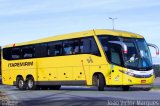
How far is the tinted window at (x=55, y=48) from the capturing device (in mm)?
29094

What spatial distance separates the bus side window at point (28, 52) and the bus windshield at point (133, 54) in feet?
24.9

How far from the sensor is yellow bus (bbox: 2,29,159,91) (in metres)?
25.1

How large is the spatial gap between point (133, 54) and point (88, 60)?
2.82m

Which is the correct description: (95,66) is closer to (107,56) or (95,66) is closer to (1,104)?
(107,56)

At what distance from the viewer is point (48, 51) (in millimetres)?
30234

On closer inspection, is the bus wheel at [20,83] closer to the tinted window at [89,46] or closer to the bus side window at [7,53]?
the bus side window at [7,53]

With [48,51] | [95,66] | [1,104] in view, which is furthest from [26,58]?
[1,104]

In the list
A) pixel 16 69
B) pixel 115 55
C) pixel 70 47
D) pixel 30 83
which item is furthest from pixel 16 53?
pixel 115 55

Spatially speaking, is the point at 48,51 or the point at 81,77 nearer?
the point at 81,77

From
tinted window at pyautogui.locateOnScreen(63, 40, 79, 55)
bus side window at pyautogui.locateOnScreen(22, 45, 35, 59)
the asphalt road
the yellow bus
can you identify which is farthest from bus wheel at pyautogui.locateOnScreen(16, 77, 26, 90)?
the asphalt road

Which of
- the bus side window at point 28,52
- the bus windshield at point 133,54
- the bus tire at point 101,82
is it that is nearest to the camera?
the bus windshield at point 133,54

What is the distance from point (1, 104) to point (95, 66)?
951 centimetres

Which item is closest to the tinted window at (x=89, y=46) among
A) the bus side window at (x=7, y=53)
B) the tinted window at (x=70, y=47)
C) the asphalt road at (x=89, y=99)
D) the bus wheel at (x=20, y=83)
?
the tinted window at (x=70, y=47)

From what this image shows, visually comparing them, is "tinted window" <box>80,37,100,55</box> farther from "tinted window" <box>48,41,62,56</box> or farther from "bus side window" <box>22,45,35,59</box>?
"bus side window" <box>22,45,35,59</box>
